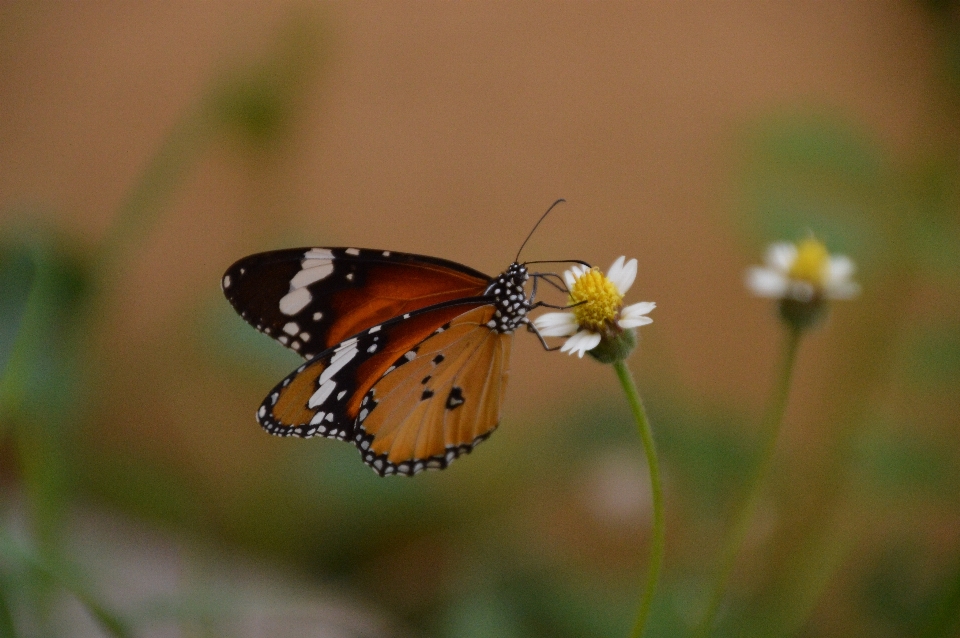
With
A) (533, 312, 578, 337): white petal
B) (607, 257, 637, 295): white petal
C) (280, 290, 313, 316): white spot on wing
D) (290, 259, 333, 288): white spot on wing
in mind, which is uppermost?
(607, 257, 637, 295): white petal

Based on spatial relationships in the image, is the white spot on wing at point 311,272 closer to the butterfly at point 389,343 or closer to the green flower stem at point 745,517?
the butterfly at point 389,343

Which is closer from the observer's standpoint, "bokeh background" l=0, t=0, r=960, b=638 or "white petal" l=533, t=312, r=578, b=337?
"white petal" l=533, t=312, r=578, b=337

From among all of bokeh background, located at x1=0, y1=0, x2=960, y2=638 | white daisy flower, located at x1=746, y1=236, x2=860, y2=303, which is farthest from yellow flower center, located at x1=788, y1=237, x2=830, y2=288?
bokeh background, located at x1=0, y1=0, x2=960, y2=638

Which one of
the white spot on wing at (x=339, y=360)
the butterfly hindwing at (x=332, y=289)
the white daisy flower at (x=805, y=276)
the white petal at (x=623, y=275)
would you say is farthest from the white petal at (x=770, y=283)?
the white spot on wing at (x=339, y=360)

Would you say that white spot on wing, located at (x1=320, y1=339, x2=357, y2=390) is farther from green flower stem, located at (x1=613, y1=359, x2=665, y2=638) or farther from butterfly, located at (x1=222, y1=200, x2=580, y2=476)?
green flower stem, located at (x1=613, y1=359, x2=665, y2=638)

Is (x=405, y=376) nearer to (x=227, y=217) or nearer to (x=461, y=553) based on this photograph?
(x=461, y=553)

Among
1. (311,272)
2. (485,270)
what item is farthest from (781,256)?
(485,270)

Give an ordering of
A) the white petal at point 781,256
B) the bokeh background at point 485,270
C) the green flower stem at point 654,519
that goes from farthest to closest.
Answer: the bokeh background at point 485,270
the white petal at point 781,256
the green flower stem at point 654,519
